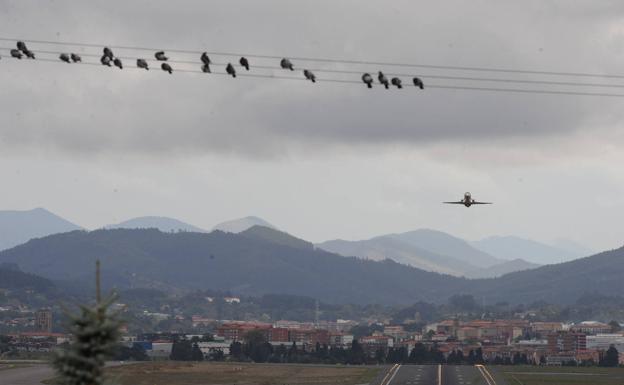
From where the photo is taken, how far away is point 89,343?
6519 centimetres

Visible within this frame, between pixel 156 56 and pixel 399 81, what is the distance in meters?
15.9

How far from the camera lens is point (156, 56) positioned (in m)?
87.9

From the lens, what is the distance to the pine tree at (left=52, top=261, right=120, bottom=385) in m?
64.8

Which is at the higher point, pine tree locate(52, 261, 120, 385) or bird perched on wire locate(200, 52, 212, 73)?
bird perched on wire locate(200, 52, 212, 73)

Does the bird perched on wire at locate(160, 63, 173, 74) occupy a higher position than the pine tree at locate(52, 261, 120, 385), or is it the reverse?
the bird perched on wire at locate(160, 63, 173, 74)

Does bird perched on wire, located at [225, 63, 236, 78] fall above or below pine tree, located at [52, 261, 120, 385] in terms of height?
above

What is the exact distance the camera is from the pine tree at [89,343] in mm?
64812

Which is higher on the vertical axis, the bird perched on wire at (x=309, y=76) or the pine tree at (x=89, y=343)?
the bird perched on wire at (x=309, y=76)

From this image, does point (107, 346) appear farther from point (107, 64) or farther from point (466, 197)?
point (466, 197)

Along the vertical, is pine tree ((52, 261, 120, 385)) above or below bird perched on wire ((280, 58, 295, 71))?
below

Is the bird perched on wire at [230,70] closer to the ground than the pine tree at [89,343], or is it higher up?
higher up

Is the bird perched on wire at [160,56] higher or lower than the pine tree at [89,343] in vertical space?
higher

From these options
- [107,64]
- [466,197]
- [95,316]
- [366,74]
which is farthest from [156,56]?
[466,197]

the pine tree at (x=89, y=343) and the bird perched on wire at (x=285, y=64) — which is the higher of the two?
the bird perched on wire at (x=285, y=64)
